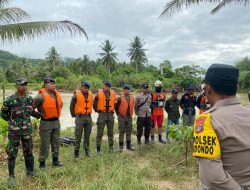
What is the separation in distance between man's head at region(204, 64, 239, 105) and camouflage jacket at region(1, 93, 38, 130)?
14.1 ft

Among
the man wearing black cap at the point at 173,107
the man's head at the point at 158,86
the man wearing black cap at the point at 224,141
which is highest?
the man's head at the point at 158,86

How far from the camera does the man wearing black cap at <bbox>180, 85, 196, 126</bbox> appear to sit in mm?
8477

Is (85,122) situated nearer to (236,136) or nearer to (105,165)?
(105,165)

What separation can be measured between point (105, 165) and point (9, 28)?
3.81 meters

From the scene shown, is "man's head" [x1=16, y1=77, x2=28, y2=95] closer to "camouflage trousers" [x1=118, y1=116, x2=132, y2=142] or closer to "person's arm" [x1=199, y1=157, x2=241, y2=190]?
"camouflage trousers" [x1=118, y1=116, x2=132, y2=142]

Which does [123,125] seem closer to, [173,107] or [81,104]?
[81,104]

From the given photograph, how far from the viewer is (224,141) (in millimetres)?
1504

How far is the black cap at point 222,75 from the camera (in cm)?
159

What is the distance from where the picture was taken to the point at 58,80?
165 feet

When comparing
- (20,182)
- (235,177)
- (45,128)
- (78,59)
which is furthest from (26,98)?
(78,59)

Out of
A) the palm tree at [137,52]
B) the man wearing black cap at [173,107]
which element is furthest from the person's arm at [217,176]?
the palm tree at [137,52]

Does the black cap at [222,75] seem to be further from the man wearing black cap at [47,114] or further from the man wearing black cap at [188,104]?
the man wearing black cap at [188,104]

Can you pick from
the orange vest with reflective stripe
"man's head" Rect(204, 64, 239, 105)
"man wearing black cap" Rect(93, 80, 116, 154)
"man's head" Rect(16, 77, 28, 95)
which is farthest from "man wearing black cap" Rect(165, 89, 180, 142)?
"man's head" Rect(204, 64, 239, 105)

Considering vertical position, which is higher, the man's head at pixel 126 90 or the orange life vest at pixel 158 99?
the man's head at pixel 126 90
